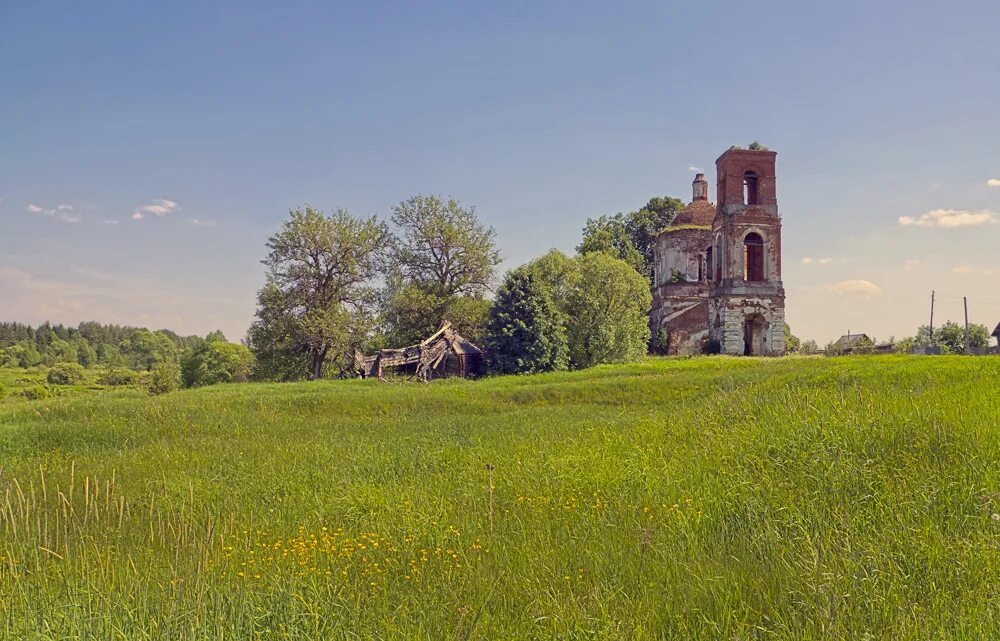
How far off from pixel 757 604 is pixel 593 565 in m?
1.17

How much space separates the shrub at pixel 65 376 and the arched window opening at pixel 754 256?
83797 millimetres

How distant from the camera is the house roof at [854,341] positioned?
42.8m

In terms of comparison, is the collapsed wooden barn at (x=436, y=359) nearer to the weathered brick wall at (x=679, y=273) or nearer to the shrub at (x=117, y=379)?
the weathered brick wall at (x=679, y=273)

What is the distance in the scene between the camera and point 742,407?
904cm

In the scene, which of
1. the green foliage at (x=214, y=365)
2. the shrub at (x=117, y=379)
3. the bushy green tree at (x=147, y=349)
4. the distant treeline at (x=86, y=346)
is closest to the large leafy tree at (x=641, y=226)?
the green foliage at (x=214, y=365)

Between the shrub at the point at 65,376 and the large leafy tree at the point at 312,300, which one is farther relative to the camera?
the shrub at the point at 65,376

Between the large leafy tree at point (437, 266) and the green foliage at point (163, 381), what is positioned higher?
the large leafy tree at point (437, 266)

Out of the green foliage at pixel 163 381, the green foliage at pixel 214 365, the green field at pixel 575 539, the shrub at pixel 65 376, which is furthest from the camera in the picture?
the shrub at pixel 65 376

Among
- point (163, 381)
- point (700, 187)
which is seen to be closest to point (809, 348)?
point (700, 187)

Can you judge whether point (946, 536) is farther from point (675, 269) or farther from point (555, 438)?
point (675, 269)

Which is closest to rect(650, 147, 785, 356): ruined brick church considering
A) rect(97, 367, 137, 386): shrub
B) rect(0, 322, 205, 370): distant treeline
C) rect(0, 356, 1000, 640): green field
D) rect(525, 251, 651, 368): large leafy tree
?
rect(525, 251, 651, 368): large leafy tree

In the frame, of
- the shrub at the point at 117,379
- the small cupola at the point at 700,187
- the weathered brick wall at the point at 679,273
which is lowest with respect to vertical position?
the shrub at the point at 117,379

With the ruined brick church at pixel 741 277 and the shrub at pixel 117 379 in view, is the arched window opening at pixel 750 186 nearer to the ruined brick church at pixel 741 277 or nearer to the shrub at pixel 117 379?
the ruined brick church at pixel 741 277

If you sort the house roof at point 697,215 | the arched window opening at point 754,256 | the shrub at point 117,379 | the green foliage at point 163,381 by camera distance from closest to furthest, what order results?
the arched window opening at point 754,256 < the house roof at point 697,215 < the green foliage at point 163,381 < the shrub at point 117,379
